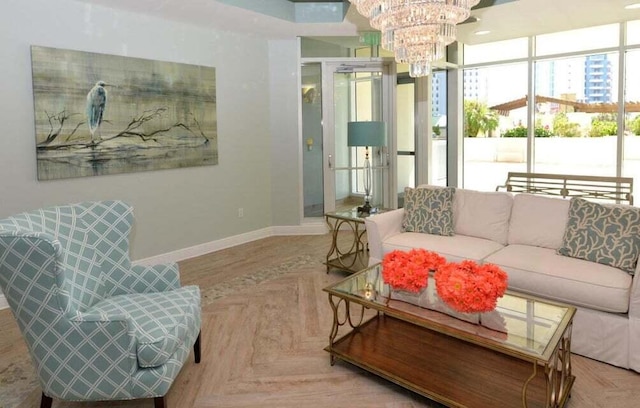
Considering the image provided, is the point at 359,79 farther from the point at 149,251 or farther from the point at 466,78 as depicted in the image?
the point at 149,251

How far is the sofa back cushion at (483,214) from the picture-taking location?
378cm

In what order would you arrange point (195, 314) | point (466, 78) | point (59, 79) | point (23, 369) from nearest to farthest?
1. point (195, 314)
2. point (23, 369)
3. point (59, 79)
4. point (466, 78)

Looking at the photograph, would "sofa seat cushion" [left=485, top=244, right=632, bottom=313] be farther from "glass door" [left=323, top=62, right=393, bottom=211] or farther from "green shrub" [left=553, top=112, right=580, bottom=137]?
"green shrub" [left=553, top=112, right=580, bottom=137]

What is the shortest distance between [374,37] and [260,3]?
1.92m

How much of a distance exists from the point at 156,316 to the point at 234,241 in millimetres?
3499

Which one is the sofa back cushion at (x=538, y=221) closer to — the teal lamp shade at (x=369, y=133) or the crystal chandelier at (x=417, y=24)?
the crystal chandelier at (x=417, y=24)

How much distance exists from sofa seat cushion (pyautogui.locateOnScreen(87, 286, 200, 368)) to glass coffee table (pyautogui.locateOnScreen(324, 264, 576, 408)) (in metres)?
0.85

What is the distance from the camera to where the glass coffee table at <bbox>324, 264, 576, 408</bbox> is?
211 cm

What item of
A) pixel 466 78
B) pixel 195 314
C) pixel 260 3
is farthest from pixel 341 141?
pixel 195 314

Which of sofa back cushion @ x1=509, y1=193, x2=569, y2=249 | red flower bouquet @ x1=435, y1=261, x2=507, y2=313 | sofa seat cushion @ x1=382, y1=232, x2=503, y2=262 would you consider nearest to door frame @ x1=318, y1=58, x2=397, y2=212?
sofa seat cushion @ x1=382, y1=232, x2=503, y2=262

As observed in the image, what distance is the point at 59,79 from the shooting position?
4.01 meters

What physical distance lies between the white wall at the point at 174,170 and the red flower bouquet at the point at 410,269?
306 centimetres

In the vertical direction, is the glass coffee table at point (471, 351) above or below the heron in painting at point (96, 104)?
below

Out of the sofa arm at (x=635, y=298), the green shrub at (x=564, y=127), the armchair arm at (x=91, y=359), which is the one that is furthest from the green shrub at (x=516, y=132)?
the armchair arm at (x=91, y=359)
